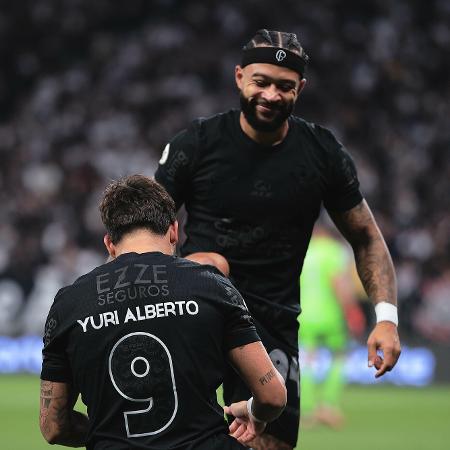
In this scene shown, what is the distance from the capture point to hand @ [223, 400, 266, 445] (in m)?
4.25

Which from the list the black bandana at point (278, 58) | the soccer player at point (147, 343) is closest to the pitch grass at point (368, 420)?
the black bandana at point (278, 58)

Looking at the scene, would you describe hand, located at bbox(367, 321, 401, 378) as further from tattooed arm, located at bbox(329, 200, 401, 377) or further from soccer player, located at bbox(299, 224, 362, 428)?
soccer player, located at bbox(299, 224, 362, 428)

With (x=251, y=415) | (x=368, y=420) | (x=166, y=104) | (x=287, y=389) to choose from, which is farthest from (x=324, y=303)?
(x=166, y=104)

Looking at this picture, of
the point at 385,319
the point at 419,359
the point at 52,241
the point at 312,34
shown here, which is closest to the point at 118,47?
the point at 312,34

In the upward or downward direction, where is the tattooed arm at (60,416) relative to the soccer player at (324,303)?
downward

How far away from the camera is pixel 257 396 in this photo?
13.1ft

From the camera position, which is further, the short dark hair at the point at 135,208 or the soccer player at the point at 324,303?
the soccer player at the point at 324,303

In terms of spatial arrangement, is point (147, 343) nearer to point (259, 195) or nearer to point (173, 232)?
point (173, 232)

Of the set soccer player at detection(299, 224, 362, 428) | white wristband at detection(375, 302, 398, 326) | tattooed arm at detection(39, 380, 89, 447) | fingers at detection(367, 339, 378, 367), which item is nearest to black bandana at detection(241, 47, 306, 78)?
white wristband at detection(375, 302, 398, 326)

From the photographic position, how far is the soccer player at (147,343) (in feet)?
12.5

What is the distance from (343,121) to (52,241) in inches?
239

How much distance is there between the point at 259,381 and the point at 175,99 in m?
18.2

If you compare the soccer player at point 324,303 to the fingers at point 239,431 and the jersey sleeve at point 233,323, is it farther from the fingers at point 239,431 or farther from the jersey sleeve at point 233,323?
the jersey sleeve at point 233,323

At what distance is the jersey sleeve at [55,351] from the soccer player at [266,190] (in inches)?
67.4
